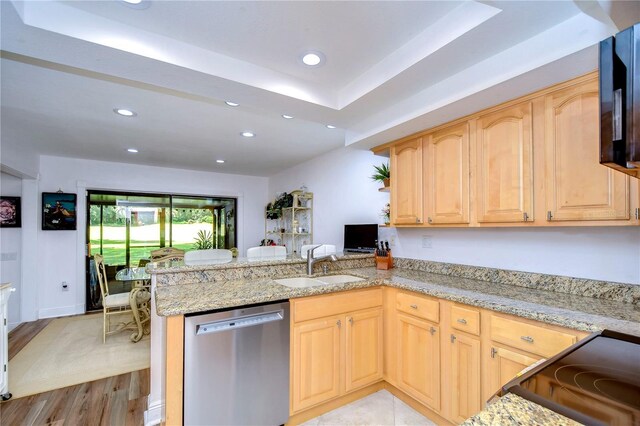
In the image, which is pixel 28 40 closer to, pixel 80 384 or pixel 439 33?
pixel 439 33

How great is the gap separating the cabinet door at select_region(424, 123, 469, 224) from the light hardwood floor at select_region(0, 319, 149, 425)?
9.12ft

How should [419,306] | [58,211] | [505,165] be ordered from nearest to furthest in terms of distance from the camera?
[505,165], [419,306], [58,211]

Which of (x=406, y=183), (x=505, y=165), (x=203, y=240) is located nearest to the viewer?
(x=505, y=165)

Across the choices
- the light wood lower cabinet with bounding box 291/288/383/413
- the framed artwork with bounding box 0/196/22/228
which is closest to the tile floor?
the light wood lower cabinet with bounding box 291/288/383/413

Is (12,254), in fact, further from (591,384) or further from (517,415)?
Result: (591,384)

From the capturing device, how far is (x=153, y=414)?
2.07 metres

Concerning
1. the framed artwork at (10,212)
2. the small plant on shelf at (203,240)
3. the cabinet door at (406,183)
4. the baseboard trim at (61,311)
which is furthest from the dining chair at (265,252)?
the baseboard trim at (61,311)

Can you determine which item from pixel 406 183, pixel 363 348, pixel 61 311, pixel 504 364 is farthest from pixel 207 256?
pixel 61 311

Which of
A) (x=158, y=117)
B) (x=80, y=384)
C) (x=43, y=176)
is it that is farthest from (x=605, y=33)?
(x=43, y=176)

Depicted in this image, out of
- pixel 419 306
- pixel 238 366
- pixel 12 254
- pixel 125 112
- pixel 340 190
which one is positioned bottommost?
pixel 238 366

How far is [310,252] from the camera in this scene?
2572mm

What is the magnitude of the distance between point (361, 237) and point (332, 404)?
175cm

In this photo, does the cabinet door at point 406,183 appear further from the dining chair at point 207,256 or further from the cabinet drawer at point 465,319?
the dining chair at point 207,256

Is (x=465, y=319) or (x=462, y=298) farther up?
(x=462, y=298)
